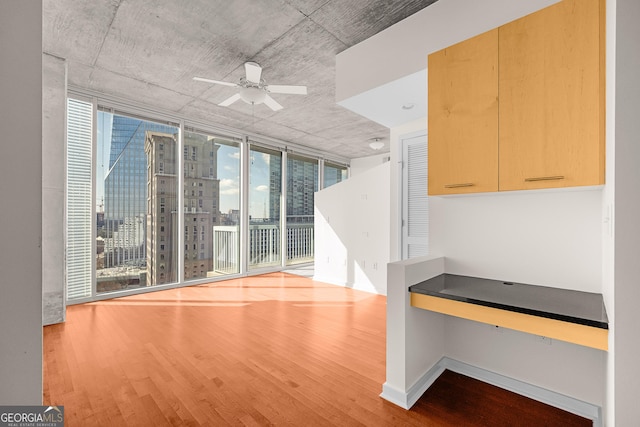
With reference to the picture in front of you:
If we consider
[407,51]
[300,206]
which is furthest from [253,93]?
[300,206]

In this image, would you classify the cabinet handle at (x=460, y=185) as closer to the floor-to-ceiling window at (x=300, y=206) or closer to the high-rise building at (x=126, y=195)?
the high-rise building at (x=126, y=195)

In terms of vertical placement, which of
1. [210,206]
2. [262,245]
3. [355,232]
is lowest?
[262,245]

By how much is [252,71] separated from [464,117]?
2.12 m

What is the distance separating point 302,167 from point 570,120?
6.12m

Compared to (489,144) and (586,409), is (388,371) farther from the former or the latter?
(489,144)

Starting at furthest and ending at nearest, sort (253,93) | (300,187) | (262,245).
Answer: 1. (300,187)
2. (262,245)
3. (253,93)

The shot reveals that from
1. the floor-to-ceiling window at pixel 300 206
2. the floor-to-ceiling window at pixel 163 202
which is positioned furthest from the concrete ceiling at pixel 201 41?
the floor-to-ceiling window at pixel 300 206

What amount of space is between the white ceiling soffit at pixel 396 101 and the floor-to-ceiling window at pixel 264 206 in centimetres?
356

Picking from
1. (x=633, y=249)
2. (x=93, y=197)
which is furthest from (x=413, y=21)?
(x=93, y=197)

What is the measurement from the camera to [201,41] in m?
2.94

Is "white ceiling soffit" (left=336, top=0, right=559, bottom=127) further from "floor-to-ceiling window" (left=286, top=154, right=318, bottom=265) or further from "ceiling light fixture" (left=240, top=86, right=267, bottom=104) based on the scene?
"floor-to-ceiling window" (left=286, top=154, right=318, bottom=265)

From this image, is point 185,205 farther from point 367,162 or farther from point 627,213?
point 627,213

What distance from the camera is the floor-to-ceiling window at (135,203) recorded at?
4.28 m

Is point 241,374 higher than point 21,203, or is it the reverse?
point 21,203
